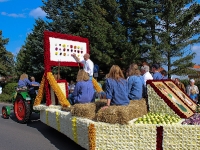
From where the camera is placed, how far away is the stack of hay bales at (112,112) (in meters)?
4.53

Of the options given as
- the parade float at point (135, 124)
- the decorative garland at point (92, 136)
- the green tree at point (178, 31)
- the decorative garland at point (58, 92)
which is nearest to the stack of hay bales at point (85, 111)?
the parade float at point (135, 124)

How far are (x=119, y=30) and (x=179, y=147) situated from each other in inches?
659

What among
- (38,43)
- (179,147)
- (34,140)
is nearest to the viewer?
(179,147)

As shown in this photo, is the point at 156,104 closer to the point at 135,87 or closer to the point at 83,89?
the point at 135,87

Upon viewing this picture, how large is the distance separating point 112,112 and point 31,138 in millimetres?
3313

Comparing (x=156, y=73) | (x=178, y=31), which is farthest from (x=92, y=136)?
(x=178, y=31)

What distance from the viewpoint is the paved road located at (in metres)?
6.15

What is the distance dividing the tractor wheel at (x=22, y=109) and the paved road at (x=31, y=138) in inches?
8.9

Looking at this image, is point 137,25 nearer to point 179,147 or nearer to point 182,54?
point 182,54

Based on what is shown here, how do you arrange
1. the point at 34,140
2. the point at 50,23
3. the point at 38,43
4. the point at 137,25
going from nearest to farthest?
the point at 34,140
the point at 137,25
the point at 38,43
the point at 50,23

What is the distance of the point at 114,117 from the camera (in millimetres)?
4555

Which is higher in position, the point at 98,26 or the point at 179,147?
the point at 98,26

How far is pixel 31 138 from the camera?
274 inches

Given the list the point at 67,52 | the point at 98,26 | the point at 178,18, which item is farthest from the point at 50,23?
the point at 67,52
